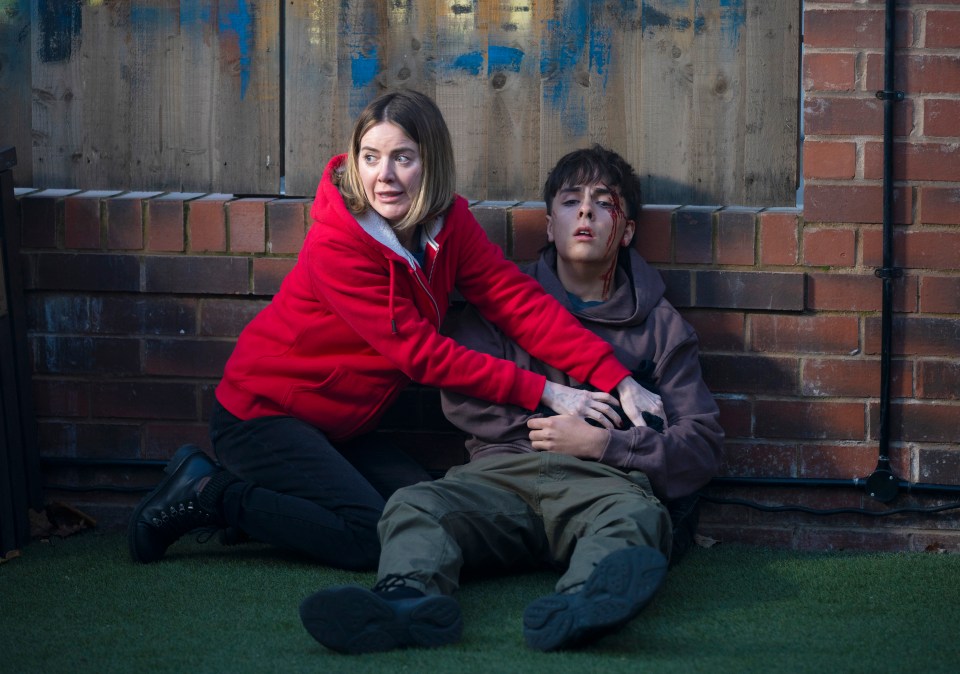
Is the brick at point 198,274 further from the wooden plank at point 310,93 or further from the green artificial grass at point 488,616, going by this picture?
the green artificial grass at point 488,616

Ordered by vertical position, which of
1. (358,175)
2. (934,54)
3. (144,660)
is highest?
(934,54)

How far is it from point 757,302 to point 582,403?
0.73 metres

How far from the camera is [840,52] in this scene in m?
3.59

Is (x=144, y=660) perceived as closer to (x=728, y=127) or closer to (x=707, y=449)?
(x=707, y=449)

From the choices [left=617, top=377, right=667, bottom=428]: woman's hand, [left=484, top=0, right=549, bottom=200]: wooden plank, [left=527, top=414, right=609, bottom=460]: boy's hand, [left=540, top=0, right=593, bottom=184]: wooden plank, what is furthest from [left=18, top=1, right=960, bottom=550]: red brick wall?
[left=527, top=414, right=609, bottom=460]: boy's hand

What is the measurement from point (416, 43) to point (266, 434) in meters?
1.36

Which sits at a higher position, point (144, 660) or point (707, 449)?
point (707, 449)

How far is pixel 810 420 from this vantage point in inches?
146

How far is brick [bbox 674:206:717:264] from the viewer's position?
370 centimetres

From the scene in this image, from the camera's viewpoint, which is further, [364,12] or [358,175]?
[364,12]

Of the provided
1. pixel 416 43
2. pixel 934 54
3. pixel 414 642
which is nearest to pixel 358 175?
pixel 416 43

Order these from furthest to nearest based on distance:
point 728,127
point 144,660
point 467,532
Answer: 1. point 728,127
2. point 467,532
3. point 144,660

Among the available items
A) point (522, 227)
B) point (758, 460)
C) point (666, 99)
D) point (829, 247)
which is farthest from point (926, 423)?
point (522, 227)

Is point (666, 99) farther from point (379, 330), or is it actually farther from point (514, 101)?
point (379, 330)
